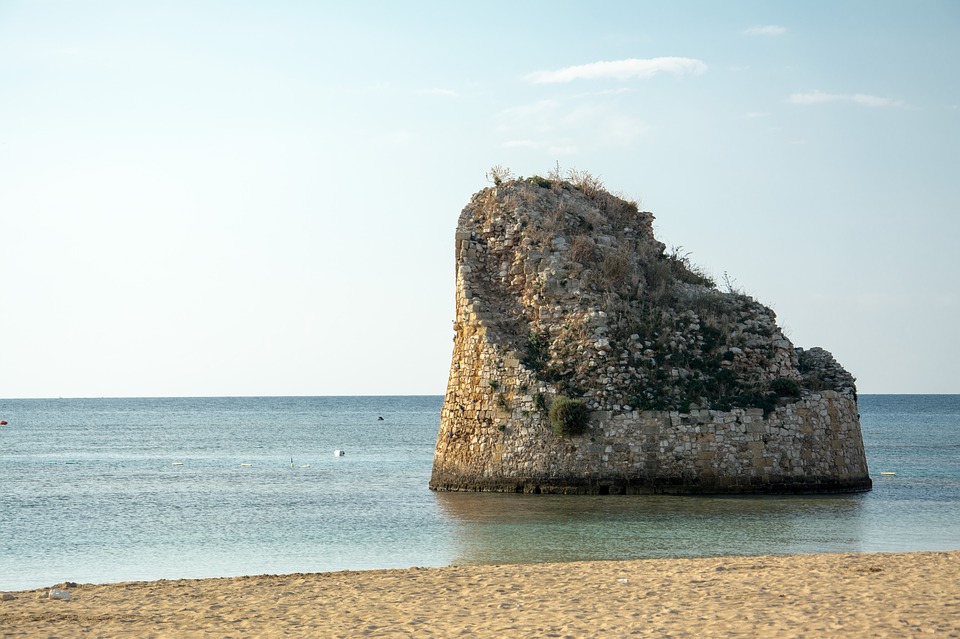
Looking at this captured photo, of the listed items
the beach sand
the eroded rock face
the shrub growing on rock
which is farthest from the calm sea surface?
the beach sand

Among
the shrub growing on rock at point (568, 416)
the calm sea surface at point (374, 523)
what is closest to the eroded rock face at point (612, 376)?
the shrub growing on rock at point (568, 416)

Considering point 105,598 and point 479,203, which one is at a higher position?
point 479,203

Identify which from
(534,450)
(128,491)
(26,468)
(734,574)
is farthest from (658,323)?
(26,468)

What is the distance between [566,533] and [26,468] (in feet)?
83.3

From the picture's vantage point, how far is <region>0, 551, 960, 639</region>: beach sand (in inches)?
378

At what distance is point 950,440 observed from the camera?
168 feet

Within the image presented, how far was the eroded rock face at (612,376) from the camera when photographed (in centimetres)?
2203

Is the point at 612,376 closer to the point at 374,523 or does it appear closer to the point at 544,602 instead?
the point at 374,523

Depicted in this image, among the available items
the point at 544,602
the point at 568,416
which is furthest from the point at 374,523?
the point at 544,602

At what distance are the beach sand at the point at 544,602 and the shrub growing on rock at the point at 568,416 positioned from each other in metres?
→ 8.29

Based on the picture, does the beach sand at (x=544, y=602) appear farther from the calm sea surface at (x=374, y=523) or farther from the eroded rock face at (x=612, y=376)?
the eroded rock face at (x=612, y=376)

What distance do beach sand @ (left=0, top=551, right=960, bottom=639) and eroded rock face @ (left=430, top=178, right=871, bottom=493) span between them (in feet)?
27.5

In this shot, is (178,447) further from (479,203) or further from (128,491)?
(479,203)

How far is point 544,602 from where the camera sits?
10945mm
